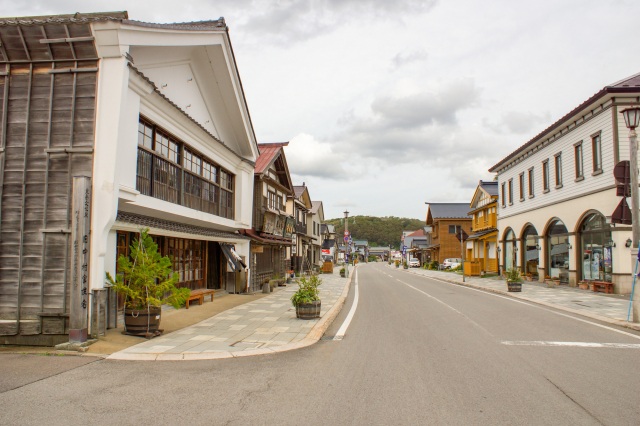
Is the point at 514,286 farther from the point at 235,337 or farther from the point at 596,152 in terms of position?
the point at 235,337

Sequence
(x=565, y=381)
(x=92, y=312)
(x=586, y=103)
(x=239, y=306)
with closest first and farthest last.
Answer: (x=565, y=381), (x=92, y=312), (x=239, y=306), (x=586, y=103)

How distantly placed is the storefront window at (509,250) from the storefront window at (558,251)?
19.6 feet

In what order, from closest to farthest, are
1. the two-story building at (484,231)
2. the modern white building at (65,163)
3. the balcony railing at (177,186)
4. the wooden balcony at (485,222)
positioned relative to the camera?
the modern white building at (65,163) → the balcony railing at (177,186) → the two-story building at (484,231) → the wooden balcony at (485,222)

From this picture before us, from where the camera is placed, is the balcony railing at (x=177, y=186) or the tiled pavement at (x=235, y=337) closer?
the tiled pavement at (x=235, y=337)

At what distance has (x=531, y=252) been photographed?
29.7 m

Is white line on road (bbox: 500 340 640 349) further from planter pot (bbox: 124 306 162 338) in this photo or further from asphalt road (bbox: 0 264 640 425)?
planter pot (bbox: 124 306 162 338)

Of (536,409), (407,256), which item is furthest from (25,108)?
(407,256)

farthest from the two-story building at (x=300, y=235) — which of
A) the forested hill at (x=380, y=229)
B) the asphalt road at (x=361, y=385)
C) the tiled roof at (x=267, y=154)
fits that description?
the forested hill at (x=380, y=229)

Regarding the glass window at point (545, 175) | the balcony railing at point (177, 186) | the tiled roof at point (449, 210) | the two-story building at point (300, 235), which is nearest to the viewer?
the balcony railing at point (177, 186)

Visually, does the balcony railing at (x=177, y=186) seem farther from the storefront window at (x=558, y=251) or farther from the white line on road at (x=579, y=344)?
the storefront window at (x=558, y=251)

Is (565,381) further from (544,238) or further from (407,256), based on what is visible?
(407,256)

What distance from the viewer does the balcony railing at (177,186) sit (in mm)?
11573

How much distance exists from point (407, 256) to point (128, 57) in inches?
3646

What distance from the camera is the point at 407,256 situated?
9838cm
